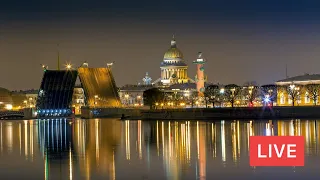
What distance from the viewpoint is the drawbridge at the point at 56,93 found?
8950 cm

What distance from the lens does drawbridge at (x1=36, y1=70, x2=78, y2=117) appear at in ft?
294

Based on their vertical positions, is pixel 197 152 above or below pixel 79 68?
below

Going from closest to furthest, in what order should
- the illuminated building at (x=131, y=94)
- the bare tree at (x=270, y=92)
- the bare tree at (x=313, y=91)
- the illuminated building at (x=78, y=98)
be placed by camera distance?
the bare tree at (x=313, y=91)
the bare tree at (x=270, y=92)
the illuminated building at (x=78, y=98)
the illuminated building at (x=131, y=94)

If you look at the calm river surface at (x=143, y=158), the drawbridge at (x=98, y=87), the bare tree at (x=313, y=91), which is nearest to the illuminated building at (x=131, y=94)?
the drawbridge at (x=98, y=87)

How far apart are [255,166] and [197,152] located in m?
5.42

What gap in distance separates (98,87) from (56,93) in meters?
5.74

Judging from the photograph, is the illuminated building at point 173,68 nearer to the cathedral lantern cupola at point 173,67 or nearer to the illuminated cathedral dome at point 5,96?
the cathedral lantern cupola at point 173,67

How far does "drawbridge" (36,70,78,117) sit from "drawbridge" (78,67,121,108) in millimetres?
1474

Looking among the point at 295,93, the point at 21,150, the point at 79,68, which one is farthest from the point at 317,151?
the point at 79,68

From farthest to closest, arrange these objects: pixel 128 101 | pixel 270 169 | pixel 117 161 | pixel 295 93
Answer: pixel 128 101 → pixel 295 93 → pixel 117 161 → pixel 270 169

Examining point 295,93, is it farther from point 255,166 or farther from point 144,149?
point 255,166

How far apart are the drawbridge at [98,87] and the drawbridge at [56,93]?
58.1 inches

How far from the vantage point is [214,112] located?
64875 millimetres

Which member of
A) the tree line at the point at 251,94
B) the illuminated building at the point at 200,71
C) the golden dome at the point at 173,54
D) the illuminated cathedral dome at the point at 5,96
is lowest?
the tree line at the point at 251,94
